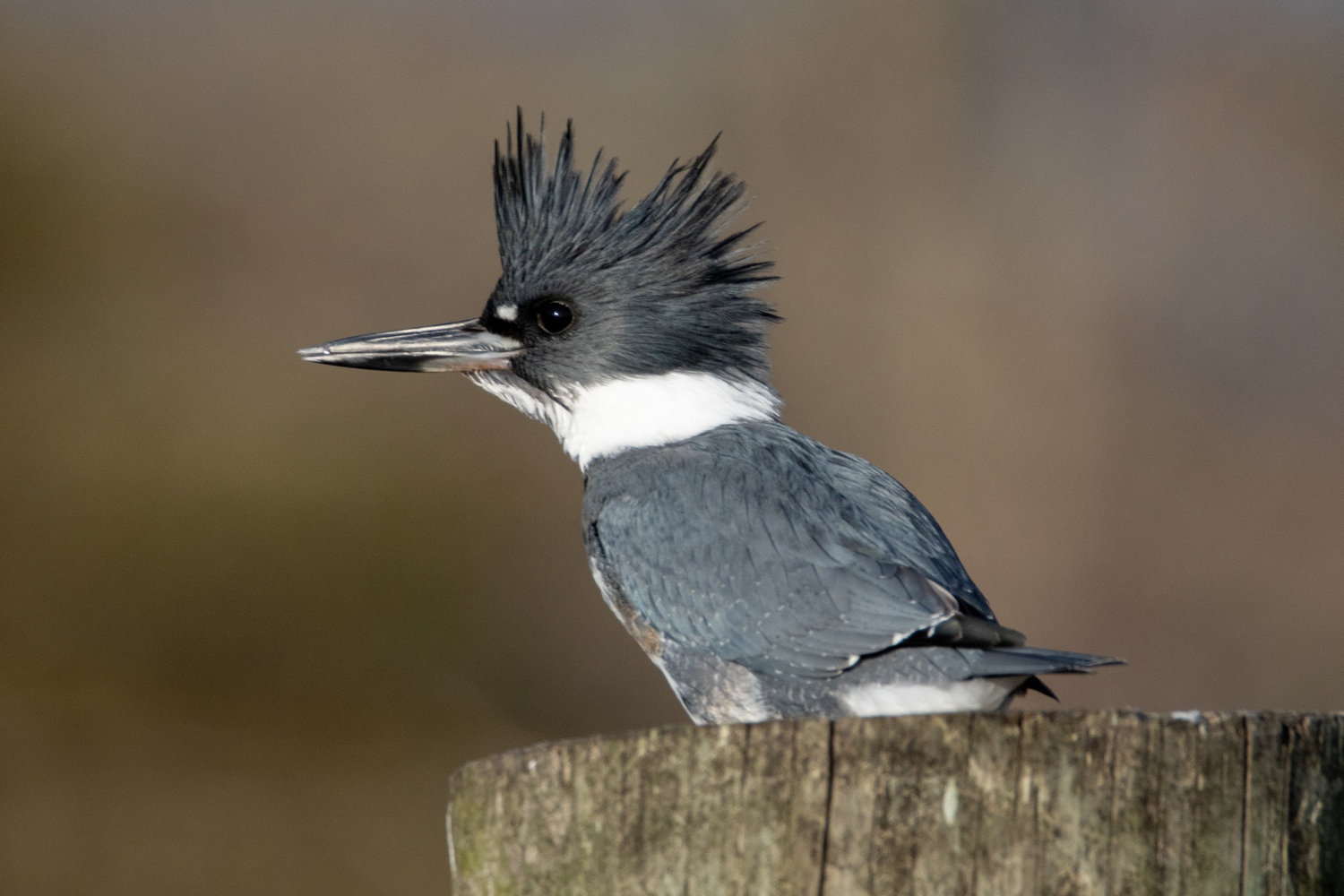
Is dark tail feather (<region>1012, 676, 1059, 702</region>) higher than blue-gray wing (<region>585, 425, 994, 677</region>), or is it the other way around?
blue-gray wing (<region>585, 425, 994, 677</region>)

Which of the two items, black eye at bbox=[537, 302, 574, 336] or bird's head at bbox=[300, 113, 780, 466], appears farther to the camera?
black eye at bbox=[537, 302, 574, 336]

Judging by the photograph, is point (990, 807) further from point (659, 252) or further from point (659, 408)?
point (659, 252)

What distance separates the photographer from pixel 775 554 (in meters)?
2.91

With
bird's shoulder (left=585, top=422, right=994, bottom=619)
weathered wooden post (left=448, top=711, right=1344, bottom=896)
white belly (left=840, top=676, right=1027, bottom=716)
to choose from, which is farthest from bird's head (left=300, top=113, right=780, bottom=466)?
weathered wooden post (left=448, top=711, right=1344, bottom=896)

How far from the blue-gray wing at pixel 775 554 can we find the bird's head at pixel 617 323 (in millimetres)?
326

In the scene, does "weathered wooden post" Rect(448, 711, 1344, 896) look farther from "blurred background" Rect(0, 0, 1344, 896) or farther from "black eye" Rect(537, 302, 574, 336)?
"blurred background" Rect(0, 0, 1344, 896)

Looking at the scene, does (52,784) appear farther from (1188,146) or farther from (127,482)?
(1188,146)

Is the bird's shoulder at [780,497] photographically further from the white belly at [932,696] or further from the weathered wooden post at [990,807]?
the weathered wooden post at [990,807]

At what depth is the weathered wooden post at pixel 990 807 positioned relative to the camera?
1828mm

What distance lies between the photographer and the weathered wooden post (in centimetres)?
183

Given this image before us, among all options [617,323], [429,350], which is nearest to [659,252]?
[617,323]

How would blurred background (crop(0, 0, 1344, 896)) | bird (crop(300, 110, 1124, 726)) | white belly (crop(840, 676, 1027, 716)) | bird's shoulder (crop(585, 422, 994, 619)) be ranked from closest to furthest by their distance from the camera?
white belly (crop(840, 676, 1027, 716)) → bird (crop(300, 110, 1124, 726)) → bird's shoulder (crop(585, 422, 994, 619)) → blurred background (crop(0, 0, 1344, 896))

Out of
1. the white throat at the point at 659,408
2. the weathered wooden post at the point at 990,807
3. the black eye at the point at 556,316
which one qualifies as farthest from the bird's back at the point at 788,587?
the black eye at the point at 556,316

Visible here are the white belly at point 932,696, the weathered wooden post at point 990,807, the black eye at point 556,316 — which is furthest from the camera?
the black eye at point 556,316
